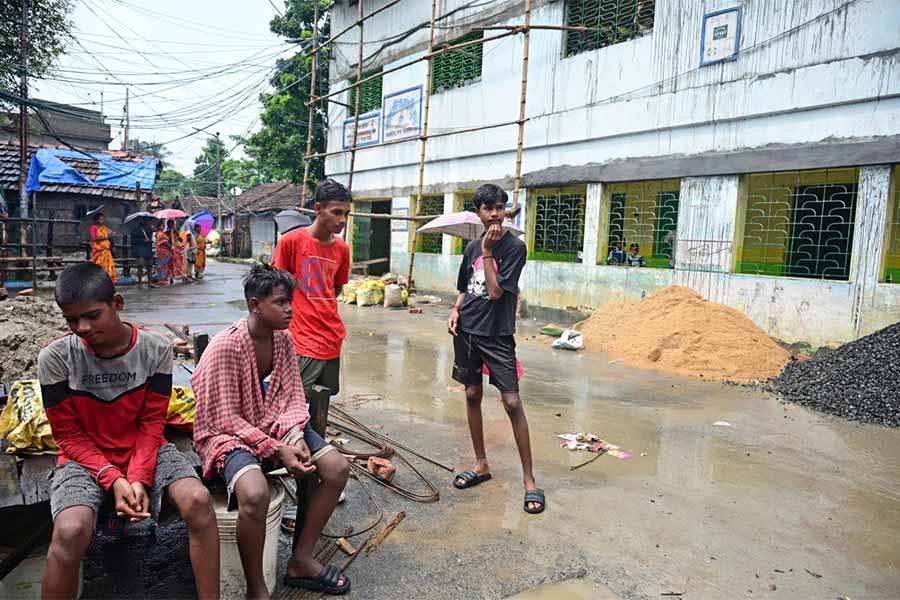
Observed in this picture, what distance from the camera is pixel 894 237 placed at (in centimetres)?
779

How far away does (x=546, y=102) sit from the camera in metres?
11.4

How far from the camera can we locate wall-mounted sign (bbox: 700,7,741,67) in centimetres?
859

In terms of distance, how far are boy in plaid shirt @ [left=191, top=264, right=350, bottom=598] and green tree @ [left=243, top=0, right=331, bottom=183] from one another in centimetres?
2012

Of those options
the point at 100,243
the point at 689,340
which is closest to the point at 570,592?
the point at 689,340

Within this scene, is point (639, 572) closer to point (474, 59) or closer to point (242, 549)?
point (242, 549)

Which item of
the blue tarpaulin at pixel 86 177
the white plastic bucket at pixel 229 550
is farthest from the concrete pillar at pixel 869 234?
the blue tarpaulin at pixel 86 177

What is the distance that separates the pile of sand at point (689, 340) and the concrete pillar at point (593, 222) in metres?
1.77

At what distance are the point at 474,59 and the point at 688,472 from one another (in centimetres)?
1127

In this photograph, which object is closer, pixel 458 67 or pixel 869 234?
pixel 869 234

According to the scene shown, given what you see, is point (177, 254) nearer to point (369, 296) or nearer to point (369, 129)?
point (369, 129)

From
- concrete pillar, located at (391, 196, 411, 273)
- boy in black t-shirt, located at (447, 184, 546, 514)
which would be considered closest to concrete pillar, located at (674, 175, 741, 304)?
boy in black t-shirt, located at (447, 184, 546, 514)

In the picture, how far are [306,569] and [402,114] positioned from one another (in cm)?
1383

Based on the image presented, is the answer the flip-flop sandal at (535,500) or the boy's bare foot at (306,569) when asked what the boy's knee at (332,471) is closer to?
the boy's bare foot at (306,569)

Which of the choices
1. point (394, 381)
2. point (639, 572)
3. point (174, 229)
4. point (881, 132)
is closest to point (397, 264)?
point (174, 229)
